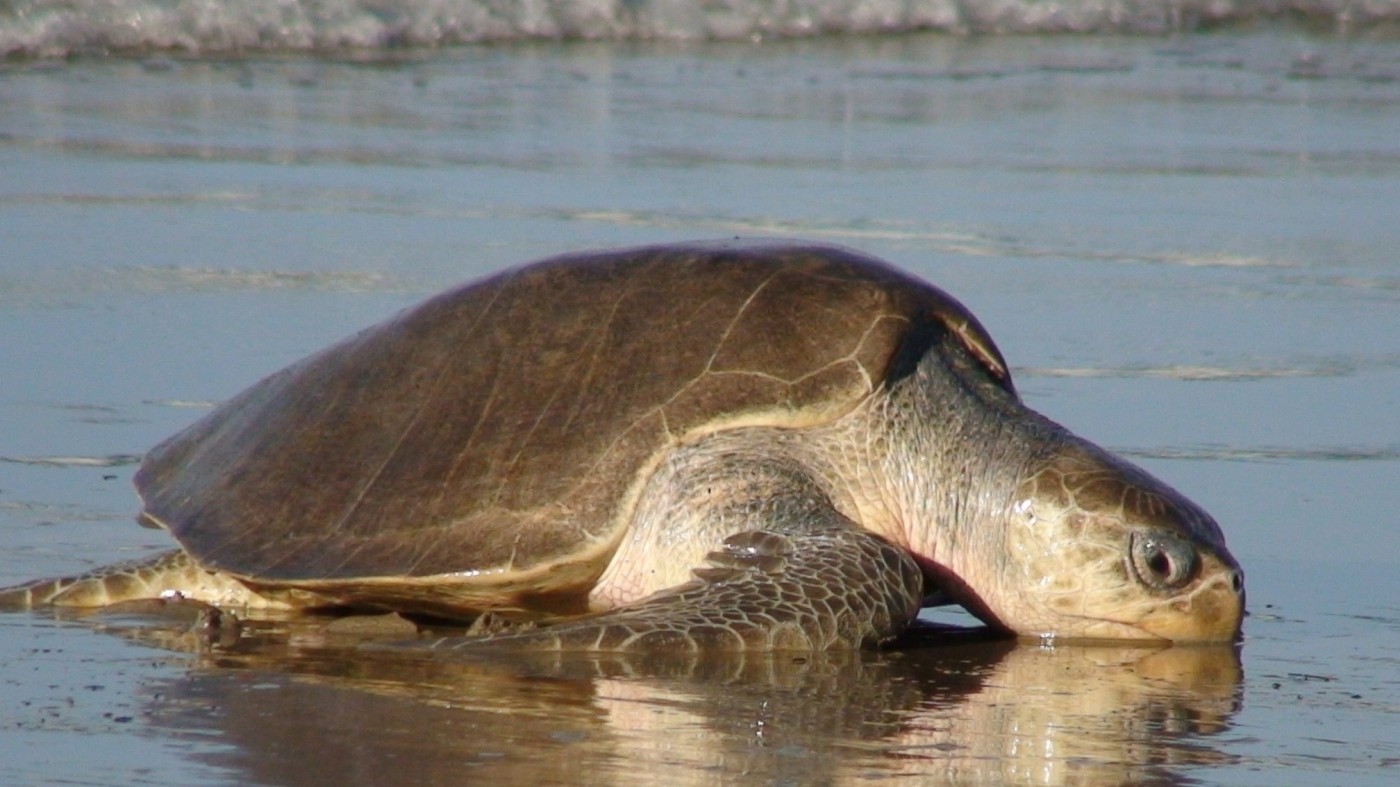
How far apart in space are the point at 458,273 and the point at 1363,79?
10.8 m

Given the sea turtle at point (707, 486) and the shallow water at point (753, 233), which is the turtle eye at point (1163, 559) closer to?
the sea turtle at point (707, 486)

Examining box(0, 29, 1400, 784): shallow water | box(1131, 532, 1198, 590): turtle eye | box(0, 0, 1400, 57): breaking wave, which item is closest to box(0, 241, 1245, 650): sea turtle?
box(1131, 532, 1198, 590): turtle eye

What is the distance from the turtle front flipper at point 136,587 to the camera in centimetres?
429

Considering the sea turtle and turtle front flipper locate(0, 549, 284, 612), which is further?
turtle front flipper locate(0, 549, 284, 612)

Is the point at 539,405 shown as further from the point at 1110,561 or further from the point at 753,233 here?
the point at 753,233

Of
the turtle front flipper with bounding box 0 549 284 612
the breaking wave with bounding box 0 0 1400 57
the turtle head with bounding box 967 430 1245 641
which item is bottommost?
the turtle front flipper with bounding box 0 549 284 612

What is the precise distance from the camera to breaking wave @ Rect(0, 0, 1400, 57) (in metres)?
15.7

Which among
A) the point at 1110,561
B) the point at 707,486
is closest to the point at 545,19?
the point at 707,486

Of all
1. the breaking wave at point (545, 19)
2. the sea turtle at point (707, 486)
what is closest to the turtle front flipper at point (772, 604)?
the sea turtle at point (707, 486)

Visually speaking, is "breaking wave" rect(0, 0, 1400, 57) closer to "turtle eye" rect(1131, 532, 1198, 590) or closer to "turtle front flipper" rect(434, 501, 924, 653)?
"turtle front flipper" rect(434, 501, 924, 653)

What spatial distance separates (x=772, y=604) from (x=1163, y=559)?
84cm

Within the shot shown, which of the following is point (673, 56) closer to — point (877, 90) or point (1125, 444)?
point (877, 90)

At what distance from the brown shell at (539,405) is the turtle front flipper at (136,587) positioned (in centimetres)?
10

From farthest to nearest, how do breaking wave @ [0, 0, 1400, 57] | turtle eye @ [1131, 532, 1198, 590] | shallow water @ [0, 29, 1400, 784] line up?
1. breaking wave @ [0, 0, 1400, 57]
2. turtle eye @ [1131, 532, 1198, 590]
3. shallow water @ [0, 29, 1400, 784]
